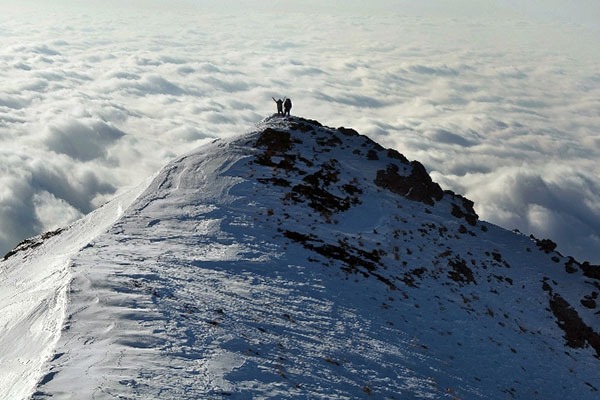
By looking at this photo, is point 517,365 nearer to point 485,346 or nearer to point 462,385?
point 485,346

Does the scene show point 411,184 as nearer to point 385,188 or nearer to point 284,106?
point 385,188

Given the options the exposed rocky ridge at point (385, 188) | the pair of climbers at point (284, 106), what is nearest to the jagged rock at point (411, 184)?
the exposed rocky ridge at point (385, 188)

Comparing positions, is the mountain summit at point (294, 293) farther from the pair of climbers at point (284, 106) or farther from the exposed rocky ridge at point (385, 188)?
the pair of climbers at point (284, 106)

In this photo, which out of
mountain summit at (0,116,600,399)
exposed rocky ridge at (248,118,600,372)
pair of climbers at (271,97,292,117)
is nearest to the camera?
mountain summit at (0,116,600,399)

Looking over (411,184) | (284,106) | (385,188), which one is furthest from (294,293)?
(284,106)

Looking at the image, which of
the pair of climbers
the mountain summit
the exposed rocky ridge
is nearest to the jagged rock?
the exposed rocky ridge

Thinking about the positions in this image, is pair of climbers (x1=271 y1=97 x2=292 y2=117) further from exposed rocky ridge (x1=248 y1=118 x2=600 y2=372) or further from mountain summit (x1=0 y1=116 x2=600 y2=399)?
mountain summit (x1=0 y1=116 x2=600 y2=399)

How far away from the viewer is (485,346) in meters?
20.6

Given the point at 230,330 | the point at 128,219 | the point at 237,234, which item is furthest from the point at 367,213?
the point at 230,330

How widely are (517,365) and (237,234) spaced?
14.1m

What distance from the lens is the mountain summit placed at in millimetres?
→ 12578

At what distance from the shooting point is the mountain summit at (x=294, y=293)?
12.6m

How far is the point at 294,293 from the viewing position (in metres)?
19.0

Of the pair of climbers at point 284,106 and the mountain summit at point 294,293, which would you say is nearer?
the mountain summit at point 294,293
